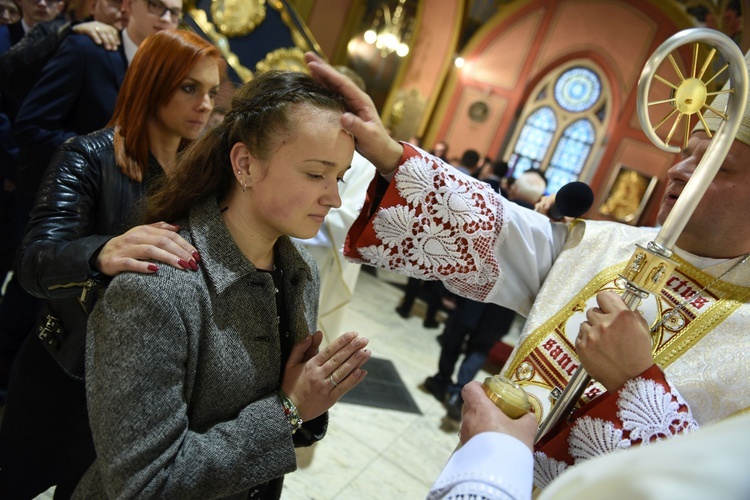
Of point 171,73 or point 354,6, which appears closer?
point 171,73

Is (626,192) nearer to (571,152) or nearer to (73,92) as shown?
(571,152)

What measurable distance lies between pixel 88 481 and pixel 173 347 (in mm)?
523

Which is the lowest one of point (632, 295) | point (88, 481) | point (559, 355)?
point (88, 481)

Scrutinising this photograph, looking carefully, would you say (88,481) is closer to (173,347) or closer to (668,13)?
(173,347)

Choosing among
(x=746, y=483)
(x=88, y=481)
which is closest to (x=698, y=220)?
(x=746, y=483)

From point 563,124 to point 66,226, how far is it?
12419 millimetres

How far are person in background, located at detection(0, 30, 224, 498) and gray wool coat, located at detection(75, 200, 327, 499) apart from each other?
0.08m

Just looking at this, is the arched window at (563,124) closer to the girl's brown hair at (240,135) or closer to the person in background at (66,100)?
the person in background at (66,100)

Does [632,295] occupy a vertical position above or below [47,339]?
above

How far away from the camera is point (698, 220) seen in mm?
1262

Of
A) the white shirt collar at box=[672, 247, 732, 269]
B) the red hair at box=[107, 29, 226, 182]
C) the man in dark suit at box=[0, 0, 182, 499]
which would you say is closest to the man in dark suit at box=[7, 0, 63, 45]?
the man in dark suit at box=[0, 0, 182, 499]

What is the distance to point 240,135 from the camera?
126cm

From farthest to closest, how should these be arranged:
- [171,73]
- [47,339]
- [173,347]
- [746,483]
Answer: [171,73], [47,339], [173,347], [746,483]

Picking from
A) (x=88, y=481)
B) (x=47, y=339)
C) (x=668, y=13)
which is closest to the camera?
(x=88, y=481)
